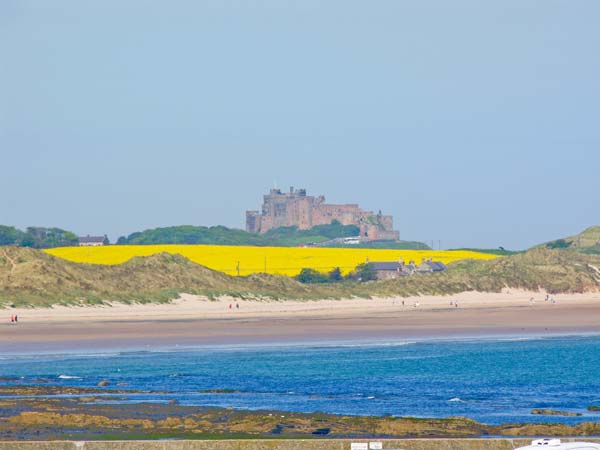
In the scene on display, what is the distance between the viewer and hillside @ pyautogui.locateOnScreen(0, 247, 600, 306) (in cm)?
8569

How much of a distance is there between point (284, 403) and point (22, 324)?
126ft

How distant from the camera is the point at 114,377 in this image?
143ft

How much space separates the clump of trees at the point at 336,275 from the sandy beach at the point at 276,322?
71.6ft

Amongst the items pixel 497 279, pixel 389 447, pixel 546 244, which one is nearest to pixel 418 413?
pixel 389 447

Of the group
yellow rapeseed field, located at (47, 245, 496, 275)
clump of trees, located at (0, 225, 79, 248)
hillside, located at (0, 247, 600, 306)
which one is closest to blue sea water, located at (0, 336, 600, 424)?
hillside, located at (0, 247, 600, 306)

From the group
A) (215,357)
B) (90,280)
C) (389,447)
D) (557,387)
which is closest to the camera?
(389,447)

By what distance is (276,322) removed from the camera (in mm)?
76375

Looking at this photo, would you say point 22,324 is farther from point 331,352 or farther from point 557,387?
point 557,387

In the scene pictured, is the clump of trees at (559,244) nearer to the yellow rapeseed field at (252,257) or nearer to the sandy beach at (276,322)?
the yellow rapeseed field at (252,257)

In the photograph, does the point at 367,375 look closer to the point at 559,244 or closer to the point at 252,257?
the point at 252,257

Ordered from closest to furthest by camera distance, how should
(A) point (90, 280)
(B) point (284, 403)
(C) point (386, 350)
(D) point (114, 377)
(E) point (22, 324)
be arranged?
(B) point (284, 403), (D) point (114, 377), (C) point (386, 350), (E) point (22, 324), (A) point (90, 280)

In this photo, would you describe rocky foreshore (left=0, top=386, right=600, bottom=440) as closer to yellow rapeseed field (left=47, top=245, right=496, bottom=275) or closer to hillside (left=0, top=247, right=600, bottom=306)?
hillside (left=0, top=247, right=600, bottom=306)

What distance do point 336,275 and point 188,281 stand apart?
117 ft

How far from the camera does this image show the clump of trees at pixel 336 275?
124938 millimetres
